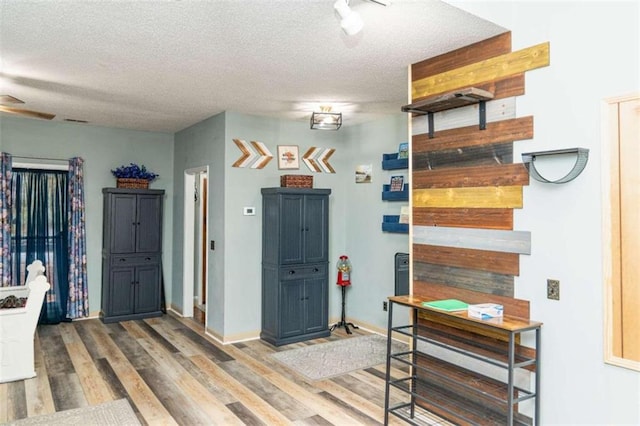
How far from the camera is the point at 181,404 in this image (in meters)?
3.39

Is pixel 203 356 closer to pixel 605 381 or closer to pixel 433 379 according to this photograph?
pixel 433 379

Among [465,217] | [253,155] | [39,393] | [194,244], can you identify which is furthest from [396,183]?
[39,393]

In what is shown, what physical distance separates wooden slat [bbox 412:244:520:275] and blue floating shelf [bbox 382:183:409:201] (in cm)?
169

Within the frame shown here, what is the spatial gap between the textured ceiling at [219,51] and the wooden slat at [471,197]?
3.21ft

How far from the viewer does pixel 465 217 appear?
2.99 meters

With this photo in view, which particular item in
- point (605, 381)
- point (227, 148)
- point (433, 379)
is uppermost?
point (227, 148)

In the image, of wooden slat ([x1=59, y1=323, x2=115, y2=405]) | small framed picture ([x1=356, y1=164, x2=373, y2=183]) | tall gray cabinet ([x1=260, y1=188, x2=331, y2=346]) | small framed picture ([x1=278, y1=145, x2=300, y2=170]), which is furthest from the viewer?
small framed picture ([x1=356, y1=164, x2=373, y2=183])

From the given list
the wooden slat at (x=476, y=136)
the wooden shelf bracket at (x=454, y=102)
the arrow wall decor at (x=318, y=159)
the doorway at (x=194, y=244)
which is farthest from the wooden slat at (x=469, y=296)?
the doorway at (x=194, y=244)

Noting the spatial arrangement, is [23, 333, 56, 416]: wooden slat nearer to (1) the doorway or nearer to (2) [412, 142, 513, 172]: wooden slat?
(1) the doorway

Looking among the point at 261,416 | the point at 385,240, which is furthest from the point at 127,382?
the point at 385,240

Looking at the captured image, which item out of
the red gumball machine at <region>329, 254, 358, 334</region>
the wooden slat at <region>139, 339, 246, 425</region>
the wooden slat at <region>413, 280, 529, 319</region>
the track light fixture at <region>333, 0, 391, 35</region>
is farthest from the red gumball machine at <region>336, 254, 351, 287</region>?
the track light fixture at <region>333, 0, 391, 35</region>

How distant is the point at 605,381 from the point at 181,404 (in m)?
2.84

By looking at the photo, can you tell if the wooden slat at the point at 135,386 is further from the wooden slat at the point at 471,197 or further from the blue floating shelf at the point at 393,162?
the blue floating shelf at the point at 393,162

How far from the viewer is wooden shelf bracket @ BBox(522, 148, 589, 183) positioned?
2311 mm
